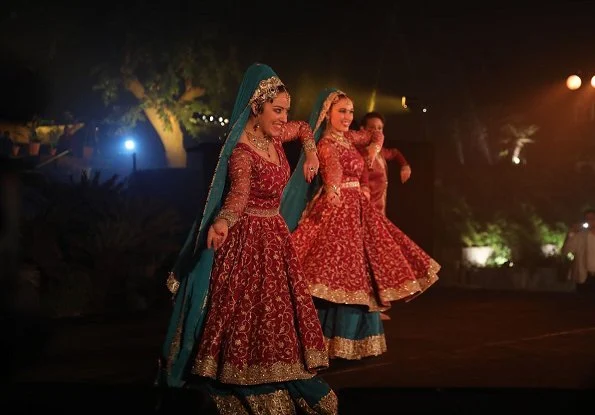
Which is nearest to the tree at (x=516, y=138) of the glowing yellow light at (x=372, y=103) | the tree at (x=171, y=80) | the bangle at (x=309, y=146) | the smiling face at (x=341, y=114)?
the glowing yellow light at (x=372, y=103)

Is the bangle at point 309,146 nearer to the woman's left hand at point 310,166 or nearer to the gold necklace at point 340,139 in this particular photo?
the woman's left hand at point 310,166

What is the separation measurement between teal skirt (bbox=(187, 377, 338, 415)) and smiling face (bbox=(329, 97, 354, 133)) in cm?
243

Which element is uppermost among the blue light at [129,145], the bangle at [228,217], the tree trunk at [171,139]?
the blue light at [129,145]

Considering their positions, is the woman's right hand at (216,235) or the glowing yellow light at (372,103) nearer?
the woman's right hand at (216,235)

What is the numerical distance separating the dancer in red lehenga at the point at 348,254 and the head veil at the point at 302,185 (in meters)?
0.01

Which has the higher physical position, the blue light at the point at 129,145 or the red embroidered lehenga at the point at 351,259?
the blue light at the point at 129,145

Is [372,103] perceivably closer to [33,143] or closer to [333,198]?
[33,143]

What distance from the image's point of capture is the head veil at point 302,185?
6.63m

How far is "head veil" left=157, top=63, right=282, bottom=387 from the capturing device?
523cm

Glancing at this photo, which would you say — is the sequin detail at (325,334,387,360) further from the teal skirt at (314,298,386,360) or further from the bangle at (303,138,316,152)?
the bangle at (303,138,316,152)

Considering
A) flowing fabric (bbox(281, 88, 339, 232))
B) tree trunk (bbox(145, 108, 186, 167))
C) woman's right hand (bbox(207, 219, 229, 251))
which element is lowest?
woman's right hand (bbox(207, 219, 229, 251))

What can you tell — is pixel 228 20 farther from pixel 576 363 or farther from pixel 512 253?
pixel 576 363

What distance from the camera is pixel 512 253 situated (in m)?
15.0

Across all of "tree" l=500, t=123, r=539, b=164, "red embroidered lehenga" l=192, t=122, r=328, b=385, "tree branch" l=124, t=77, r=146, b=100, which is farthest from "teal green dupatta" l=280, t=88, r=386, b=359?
"tree branch" l=124, t=77, r=146, b=100
